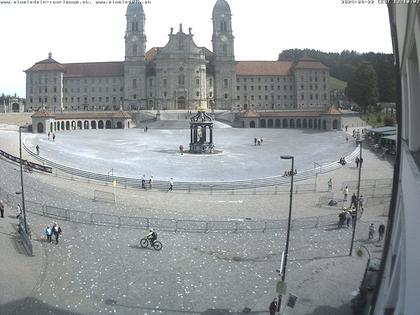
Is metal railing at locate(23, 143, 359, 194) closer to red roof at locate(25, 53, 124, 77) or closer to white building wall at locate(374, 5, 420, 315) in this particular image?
white building wall at locate(374, 5, 420, 315)

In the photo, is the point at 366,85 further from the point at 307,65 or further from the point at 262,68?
the point at 262,68

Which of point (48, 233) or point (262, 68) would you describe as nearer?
point (48, 233)

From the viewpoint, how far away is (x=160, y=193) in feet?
122

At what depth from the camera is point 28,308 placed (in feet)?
52.4

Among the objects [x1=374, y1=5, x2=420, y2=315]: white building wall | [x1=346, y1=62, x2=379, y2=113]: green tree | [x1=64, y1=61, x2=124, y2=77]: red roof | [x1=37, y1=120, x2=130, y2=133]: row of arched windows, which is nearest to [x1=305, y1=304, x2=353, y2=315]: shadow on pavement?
[x1=374, y1=5, x2=420, y2=315]: white building wall

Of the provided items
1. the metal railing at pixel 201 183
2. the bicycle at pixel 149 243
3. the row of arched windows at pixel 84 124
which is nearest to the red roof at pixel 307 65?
the row of arched windows at pixel 84 124

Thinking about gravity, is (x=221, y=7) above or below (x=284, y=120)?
above

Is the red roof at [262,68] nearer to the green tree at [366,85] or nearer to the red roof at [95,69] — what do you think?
the red roof at [95,69]

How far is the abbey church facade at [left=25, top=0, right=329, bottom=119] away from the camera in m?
121

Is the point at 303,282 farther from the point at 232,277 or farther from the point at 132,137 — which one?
the point at 132,137

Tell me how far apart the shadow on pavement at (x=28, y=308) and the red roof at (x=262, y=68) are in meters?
117

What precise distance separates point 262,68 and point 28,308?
121620 millimetres

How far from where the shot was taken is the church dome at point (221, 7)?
127500 mm

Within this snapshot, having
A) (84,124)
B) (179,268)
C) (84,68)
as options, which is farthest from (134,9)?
(179,268)
